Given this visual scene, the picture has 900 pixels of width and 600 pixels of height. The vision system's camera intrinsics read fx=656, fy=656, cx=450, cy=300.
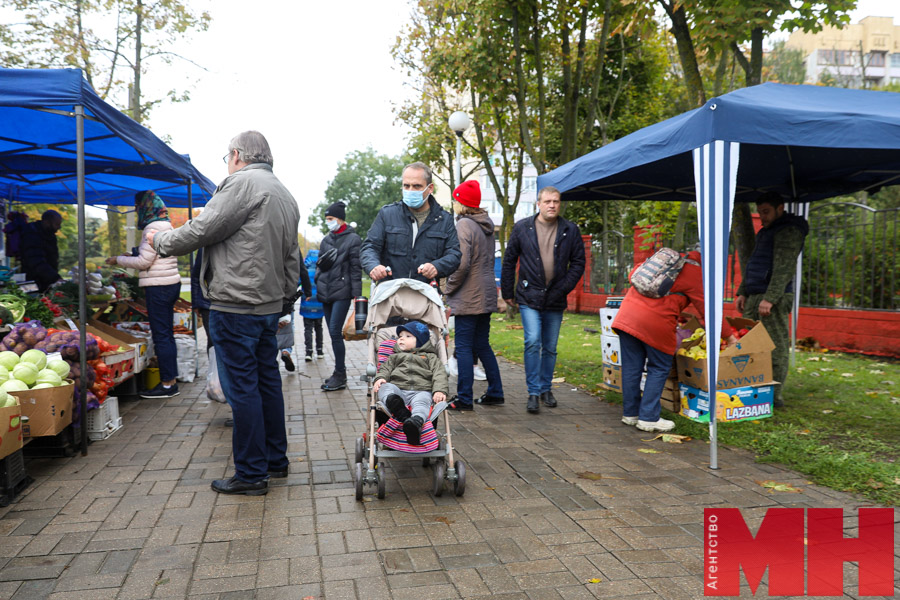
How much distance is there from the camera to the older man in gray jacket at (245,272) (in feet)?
13.2

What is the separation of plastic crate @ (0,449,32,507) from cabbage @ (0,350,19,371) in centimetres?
75

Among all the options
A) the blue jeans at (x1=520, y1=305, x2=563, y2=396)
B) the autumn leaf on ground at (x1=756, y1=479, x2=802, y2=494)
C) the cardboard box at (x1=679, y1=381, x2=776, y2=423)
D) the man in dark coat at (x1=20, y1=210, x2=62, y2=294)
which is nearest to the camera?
the autumn leaf on ground at (x1=756, y1=479, x2=802, y2=494)

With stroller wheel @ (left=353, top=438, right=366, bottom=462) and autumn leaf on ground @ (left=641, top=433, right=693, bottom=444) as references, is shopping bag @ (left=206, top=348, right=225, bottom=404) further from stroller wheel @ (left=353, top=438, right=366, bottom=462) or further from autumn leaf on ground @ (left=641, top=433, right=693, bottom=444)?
autumn leaf on ground @ (left=641, top=433, right=693, bottom=444)

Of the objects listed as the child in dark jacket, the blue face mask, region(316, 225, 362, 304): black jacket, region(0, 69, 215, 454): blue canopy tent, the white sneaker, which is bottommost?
the white sneaker

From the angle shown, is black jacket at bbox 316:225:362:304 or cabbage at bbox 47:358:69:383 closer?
cabbage at bbox 47:358:69:383

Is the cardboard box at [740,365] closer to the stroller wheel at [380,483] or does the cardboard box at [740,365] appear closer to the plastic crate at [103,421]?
the stroller wheel at [380,483]

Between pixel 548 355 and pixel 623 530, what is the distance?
3238mm

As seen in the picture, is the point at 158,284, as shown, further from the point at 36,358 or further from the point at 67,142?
the point at 36,358

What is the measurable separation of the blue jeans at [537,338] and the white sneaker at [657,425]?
118cm

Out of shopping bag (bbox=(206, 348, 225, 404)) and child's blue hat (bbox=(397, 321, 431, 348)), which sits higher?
child's blue hat (bbox=(397, 321, 431, 348))

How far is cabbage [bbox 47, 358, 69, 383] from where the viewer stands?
4867mm

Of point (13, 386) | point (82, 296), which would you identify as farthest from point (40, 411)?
point (82, 296)

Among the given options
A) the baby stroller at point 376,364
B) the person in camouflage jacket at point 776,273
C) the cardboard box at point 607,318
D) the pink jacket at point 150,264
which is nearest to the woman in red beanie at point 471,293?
the cardboard box at point 607,318

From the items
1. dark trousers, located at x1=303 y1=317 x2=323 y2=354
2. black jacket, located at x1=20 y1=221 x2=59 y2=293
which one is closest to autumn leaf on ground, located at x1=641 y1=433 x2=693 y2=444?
dark trousers, located at x1=303 y1=317 x2=323 y2=354
